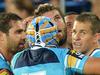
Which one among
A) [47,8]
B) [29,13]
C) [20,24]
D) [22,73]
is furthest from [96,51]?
[29,13]

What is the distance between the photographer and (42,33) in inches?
165

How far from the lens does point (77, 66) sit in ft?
13.2

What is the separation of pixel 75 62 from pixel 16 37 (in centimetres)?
123

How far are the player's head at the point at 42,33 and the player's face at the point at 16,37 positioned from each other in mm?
716

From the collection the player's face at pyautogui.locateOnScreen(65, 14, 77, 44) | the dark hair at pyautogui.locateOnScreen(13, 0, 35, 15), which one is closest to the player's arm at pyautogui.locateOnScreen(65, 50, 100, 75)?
the player's face at pyautogui.locateOnScreen(65, 14, 77, 44)

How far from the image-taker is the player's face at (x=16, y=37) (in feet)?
16.3

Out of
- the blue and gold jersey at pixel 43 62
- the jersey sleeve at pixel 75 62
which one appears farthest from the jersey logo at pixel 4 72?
the jersey sleeve at pixel 75 62

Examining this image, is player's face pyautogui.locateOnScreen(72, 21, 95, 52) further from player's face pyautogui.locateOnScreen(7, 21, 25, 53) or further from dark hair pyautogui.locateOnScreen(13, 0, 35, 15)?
dark hair pyautogui.locateOnScreen(13, 0, 35, 15)

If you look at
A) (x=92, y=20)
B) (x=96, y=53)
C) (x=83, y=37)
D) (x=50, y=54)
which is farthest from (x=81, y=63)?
(x=92, y=20)

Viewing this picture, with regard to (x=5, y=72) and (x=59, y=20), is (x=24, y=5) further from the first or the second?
(x=5, y=72)

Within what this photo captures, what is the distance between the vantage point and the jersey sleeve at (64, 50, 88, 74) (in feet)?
13.2

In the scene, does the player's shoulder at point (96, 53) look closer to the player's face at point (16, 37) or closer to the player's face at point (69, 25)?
the player's face at point (16, 37)

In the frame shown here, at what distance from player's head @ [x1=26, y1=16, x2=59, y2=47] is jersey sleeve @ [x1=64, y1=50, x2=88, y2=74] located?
24cm

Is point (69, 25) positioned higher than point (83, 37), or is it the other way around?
point (83, 37)
